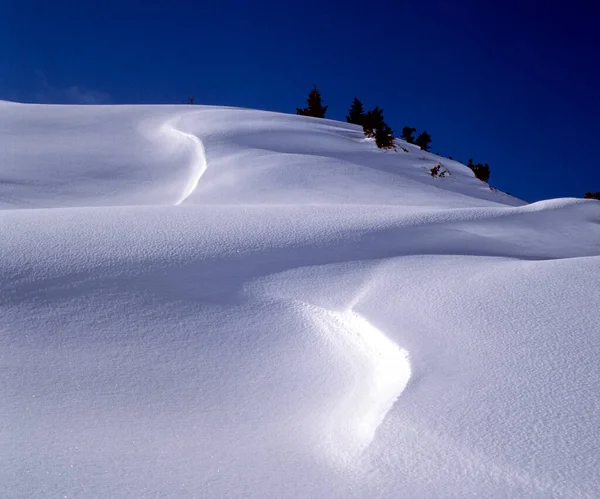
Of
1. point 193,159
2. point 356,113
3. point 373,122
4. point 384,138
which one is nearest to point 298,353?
point 193,159

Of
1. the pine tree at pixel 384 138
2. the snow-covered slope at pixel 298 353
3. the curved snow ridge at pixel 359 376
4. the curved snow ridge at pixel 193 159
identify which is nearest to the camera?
the snow-covered slope at pixel 298 353

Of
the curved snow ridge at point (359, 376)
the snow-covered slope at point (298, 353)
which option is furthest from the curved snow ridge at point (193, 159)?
Answer: the curved snow ridge at point (359, 376)

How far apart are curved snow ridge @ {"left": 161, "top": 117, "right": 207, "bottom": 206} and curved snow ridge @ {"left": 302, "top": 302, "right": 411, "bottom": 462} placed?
7.88ft

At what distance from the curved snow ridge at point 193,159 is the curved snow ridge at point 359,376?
2.40 m

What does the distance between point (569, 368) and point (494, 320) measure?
333 millimetres

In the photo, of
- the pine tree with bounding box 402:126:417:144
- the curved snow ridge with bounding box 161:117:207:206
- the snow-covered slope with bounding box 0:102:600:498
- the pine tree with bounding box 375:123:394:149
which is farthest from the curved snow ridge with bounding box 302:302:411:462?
the pine tree with bounding box 402:126:417:144

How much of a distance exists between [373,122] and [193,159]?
315cm

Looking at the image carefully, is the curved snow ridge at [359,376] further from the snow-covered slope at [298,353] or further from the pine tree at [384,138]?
the pine tree at [384,138]

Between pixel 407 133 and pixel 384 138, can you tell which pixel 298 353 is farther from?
pixel 407 133

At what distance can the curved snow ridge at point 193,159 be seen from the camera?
4.56 meters

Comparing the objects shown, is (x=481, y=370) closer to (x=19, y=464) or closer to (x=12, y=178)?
(x=19, y=464)

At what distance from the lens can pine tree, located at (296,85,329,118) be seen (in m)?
11.1

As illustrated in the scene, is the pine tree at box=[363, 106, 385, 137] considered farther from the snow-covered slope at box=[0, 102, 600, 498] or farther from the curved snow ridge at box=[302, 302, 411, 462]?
the curved snow ridge at box=[302, 302, 411, 462]

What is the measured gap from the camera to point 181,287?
206 centimetres
